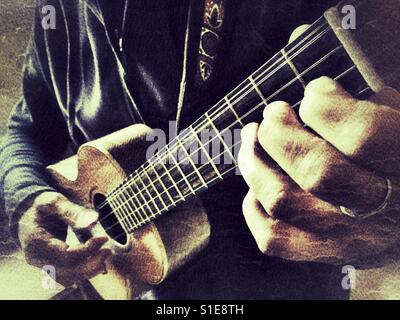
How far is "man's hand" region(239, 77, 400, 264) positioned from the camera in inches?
20.5

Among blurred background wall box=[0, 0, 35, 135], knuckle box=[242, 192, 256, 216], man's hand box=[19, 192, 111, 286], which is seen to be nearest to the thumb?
man's hand box=[19, 192, 111, 286]

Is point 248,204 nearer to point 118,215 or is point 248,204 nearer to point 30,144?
point 118,215

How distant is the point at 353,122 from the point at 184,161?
0.28m

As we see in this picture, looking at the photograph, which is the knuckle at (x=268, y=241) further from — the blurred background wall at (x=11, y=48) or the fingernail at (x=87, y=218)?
the blurred background wall at (x=11, y=48)

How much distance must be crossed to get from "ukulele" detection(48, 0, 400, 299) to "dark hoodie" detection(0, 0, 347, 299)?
4cm

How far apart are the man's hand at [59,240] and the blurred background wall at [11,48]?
6 cm

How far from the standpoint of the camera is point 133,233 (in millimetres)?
828

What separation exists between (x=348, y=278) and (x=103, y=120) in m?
0.58

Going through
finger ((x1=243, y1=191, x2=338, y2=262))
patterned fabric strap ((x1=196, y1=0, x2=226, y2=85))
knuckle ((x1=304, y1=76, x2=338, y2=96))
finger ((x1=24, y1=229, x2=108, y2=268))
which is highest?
patterned fabric strap ((x1=196, y1=0, x2=226, y2=85))

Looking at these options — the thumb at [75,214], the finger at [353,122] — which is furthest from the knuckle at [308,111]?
the thumb at [75,214]

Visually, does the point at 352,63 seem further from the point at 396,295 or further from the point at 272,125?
the point at 396,295

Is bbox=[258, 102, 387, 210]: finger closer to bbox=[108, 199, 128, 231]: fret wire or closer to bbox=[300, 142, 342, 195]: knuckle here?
bbox=[300, 142, 342, 195]: knuckle

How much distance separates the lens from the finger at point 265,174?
60 cm
